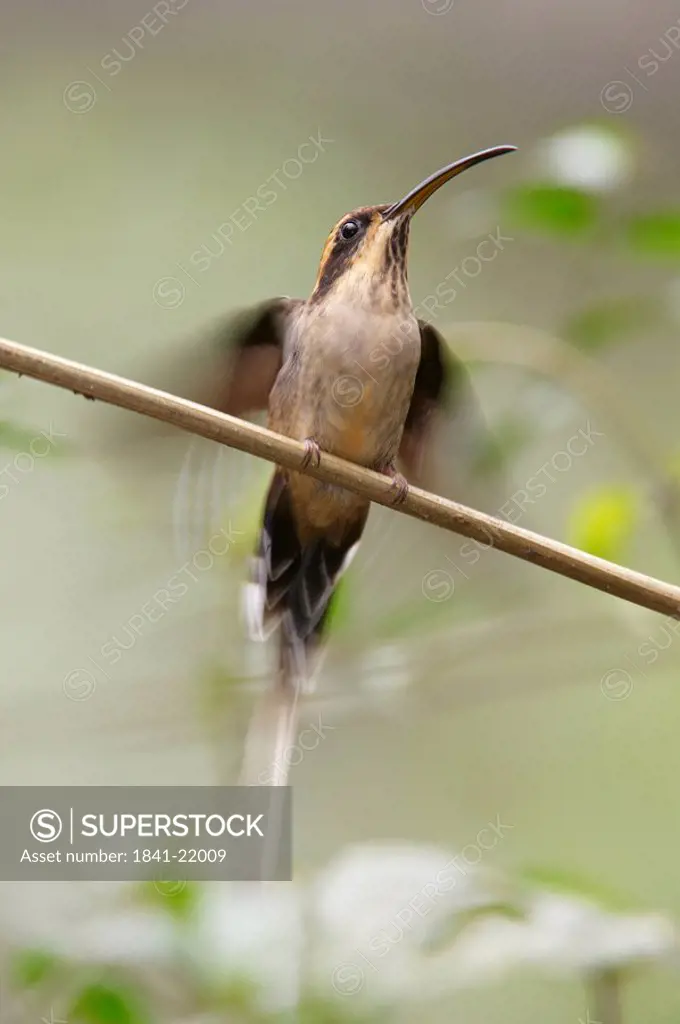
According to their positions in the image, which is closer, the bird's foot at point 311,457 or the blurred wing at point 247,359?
the bird's foot at point 311,457

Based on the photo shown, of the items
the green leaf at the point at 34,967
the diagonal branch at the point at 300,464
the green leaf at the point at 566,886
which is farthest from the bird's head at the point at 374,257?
the green leaf at the point at 34,967

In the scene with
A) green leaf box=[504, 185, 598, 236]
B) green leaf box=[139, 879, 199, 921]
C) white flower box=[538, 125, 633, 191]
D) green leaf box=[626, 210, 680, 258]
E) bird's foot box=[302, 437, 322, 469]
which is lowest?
green leaf box=[139, 879, 199, 921]

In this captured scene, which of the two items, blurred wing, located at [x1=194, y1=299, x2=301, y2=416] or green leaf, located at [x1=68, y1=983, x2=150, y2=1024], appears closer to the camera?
green leaf, located at [x1=68, y1=983, x2=150, y2=1024]

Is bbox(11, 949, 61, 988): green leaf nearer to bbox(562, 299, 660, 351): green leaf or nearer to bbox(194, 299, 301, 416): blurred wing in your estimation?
bbox(194, 299, 301, 416): blurred wing

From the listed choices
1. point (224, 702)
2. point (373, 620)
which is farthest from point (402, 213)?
point (224, 702)

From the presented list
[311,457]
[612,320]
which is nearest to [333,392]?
[311,457]

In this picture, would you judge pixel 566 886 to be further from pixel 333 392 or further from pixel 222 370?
pixel 222 370

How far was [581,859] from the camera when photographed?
11.7ft

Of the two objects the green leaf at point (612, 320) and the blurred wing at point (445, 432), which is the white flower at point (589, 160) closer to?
the green leaf at point (612, 320)

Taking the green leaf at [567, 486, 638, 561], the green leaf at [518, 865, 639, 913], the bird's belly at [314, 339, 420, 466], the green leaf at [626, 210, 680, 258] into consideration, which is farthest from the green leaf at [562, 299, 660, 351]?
the green leaf at [518, 865, 639, 913]

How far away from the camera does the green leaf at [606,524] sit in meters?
2.06

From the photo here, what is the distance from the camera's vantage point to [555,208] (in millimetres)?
1827

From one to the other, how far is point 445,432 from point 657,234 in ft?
2.67

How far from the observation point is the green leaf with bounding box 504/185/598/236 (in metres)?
1.82
